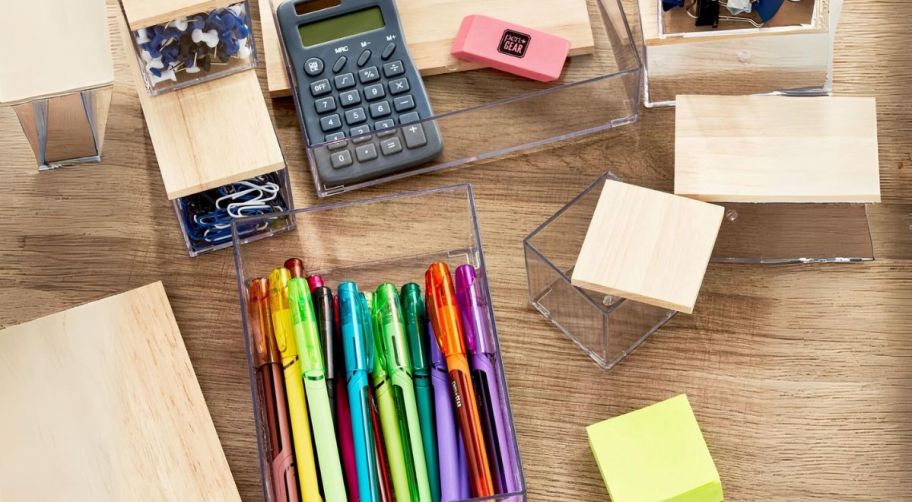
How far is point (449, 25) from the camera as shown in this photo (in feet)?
3.23

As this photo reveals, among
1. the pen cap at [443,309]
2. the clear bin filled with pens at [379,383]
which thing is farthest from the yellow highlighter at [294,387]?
the pen cap at [443,309]

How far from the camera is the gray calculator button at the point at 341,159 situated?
94 cm

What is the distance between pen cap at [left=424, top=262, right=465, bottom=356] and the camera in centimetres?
84

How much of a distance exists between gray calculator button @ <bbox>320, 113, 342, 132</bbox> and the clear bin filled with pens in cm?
7

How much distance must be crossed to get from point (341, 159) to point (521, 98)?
0.51 ft

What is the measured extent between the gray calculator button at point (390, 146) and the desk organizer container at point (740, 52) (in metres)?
0.22

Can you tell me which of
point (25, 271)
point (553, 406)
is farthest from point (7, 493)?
point (553, 406)

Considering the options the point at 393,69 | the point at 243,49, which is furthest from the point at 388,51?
the point at 243,49

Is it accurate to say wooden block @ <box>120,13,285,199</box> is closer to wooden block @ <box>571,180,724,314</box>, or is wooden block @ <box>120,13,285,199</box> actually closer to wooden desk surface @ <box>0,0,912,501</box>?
wooden desk surface @ <box>0,0,912,501</box>

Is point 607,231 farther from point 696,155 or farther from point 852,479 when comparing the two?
point 852,479

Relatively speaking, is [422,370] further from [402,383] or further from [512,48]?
[512,48]

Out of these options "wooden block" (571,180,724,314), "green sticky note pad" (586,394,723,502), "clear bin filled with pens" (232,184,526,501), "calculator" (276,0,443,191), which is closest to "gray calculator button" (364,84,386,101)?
"calculator" (276,0,443,191)

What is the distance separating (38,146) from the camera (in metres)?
0.96

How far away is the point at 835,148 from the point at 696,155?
108 millimetres
